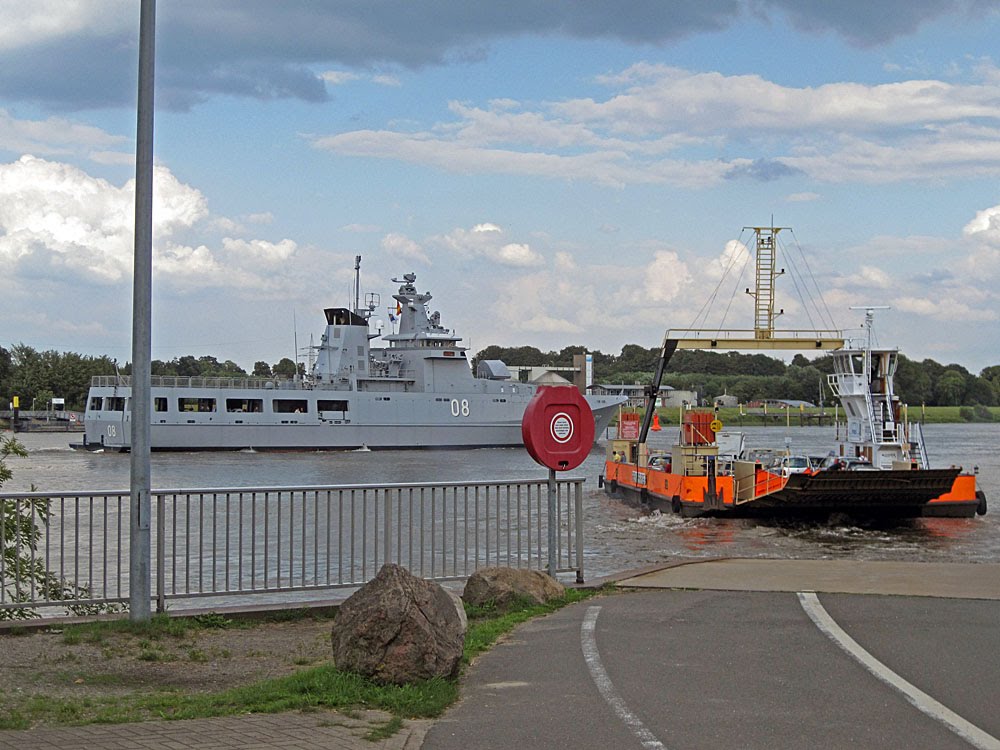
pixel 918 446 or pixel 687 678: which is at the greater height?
pixel 918 446

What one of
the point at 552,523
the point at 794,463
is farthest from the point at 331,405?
the point at 552,523

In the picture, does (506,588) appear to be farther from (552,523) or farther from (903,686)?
(903,686)

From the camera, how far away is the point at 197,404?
6856 centimetres

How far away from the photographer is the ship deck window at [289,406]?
228ft

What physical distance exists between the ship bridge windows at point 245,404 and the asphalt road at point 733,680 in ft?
203

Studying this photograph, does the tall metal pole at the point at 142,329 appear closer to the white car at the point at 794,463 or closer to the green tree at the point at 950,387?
the white car at the point at 794,463

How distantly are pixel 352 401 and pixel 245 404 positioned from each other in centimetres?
670

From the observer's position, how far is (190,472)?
50.2m

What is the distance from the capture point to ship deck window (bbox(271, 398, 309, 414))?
69562mm

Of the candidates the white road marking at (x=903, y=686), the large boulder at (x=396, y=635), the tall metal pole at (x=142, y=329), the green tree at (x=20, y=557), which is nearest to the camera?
the white road marking at (x=903, y=686)

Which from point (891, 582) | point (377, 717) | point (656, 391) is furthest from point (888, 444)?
point (377, 717)

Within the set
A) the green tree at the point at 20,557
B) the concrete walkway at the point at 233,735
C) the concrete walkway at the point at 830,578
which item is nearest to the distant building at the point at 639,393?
the concrete walkway at the point at 830,578

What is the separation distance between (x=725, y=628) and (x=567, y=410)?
278 cm

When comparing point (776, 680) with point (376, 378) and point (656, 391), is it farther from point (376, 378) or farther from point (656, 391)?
point (376, 378)
